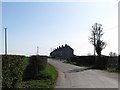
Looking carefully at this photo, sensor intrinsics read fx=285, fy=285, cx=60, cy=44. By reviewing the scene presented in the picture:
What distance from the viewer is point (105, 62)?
167 ft

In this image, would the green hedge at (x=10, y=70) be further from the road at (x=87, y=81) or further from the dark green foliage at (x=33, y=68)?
the dark green foliage at (x=33, y=68)

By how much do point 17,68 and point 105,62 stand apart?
39099 mm

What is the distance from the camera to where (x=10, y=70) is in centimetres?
1192

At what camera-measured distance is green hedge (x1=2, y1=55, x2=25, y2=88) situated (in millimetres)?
10781

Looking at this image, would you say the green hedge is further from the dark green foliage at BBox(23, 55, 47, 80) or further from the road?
the dark green foliage at BBox(23, 55, 47, 80)

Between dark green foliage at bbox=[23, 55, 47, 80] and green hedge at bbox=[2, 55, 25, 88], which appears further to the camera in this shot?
dark green foliage at bbox=[23, 55, 47, 80]

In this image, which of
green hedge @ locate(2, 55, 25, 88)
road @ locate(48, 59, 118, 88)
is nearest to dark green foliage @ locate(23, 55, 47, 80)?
road @ locate(48, 59, 118, 88)

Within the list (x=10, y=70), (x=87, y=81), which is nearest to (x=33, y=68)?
(x=87, y=81)

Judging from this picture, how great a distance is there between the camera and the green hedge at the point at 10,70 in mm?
10781

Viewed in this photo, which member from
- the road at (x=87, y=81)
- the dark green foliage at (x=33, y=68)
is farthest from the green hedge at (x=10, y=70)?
the dark green foliage at (x=33, y=68)

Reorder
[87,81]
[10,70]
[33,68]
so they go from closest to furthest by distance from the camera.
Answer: [10,70] < [87,81] < [33,68]

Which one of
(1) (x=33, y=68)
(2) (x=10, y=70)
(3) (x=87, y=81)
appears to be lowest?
(3) (x=87, y=81)

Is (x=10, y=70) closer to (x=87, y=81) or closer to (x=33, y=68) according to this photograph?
(x=87, y=81)

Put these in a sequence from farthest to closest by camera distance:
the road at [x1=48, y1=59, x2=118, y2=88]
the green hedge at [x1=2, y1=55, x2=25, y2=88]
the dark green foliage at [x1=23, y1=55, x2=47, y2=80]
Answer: the dark green foliage at [x1=23, y1=55, x2=47, y2=80], the road at [x1=48, y1=59, x2=118, y2=88], the green hedge at [x1=2, y1=55, x2=25, y2=88]
